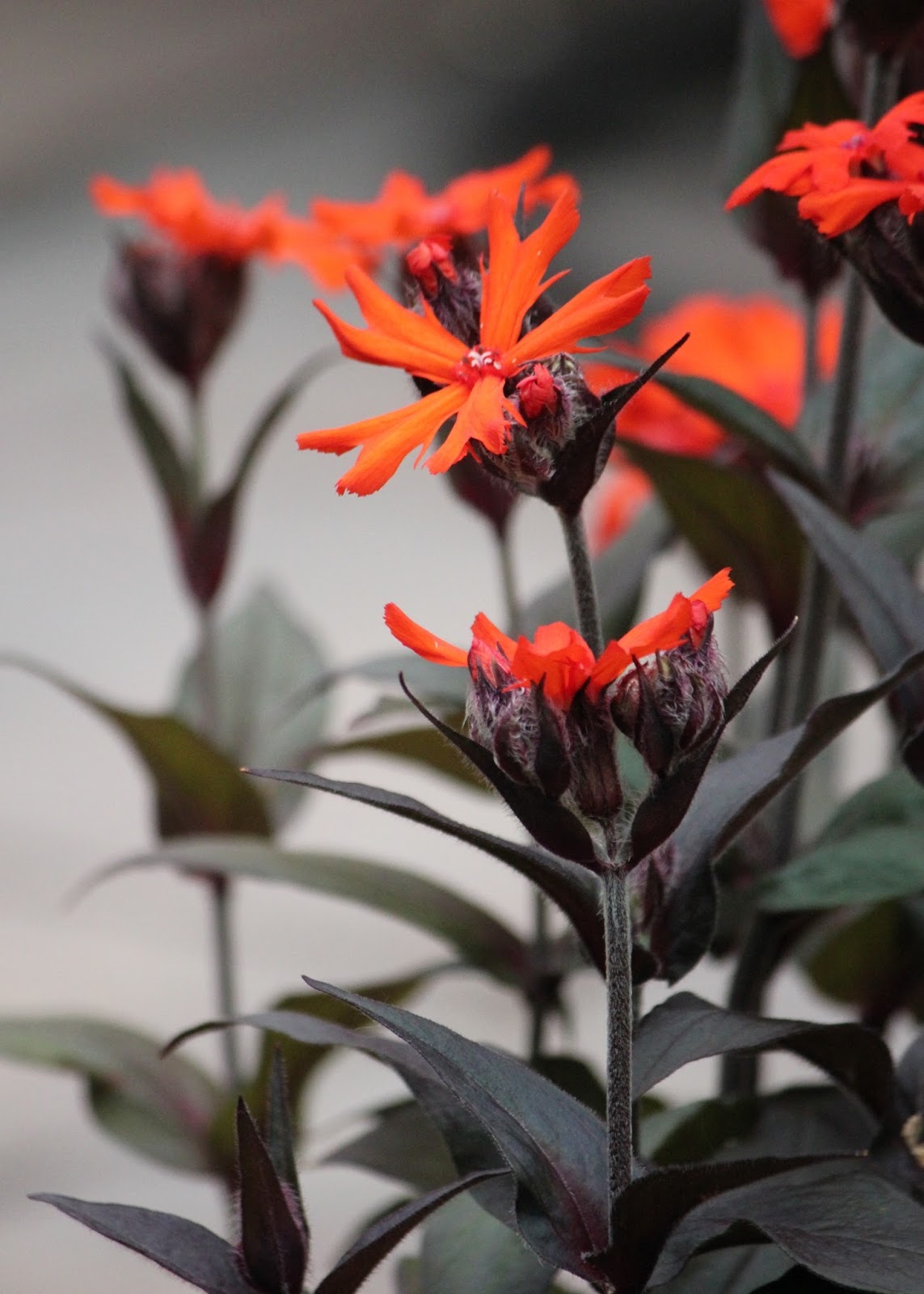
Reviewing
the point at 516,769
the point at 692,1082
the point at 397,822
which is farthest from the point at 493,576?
the point at 516,769

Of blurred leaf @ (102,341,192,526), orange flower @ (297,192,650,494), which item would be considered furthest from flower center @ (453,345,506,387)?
blurred leaf @ (102,341,192,526)

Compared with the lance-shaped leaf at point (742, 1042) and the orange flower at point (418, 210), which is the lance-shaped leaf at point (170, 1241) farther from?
the orange flower at point (418, 210)

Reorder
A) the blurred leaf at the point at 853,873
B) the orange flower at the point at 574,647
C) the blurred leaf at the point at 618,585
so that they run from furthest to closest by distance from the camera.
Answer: the blurred leaf at the point at 618,585
the blurred leaf at the point at 853,873
the orange flower at the point at 574,647

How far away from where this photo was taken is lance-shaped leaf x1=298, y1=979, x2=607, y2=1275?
8.5 inches

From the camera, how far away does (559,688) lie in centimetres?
20

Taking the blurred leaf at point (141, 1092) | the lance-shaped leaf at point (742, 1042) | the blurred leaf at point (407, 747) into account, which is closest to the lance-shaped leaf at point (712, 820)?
the lance-shaped leaf at point (742, 1042)

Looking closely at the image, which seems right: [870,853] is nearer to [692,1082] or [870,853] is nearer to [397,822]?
[692,1082]

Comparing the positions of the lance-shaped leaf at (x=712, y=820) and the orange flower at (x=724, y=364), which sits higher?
the orange flower at (x=724, y=364)

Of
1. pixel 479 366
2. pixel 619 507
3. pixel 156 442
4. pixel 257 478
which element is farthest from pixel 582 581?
pixel 257 478

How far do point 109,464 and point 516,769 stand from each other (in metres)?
1.45

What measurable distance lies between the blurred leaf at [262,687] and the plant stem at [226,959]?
3 cm

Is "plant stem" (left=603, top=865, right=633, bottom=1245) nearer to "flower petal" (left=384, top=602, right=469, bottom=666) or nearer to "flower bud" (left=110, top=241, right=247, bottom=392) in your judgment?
"flower petal" (left=384, top=602, right=469, bottom=666)

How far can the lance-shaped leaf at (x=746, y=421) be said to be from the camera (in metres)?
0.32

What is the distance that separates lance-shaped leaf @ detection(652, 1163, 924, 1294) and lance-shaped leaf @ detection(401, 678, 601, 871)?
64 mm
